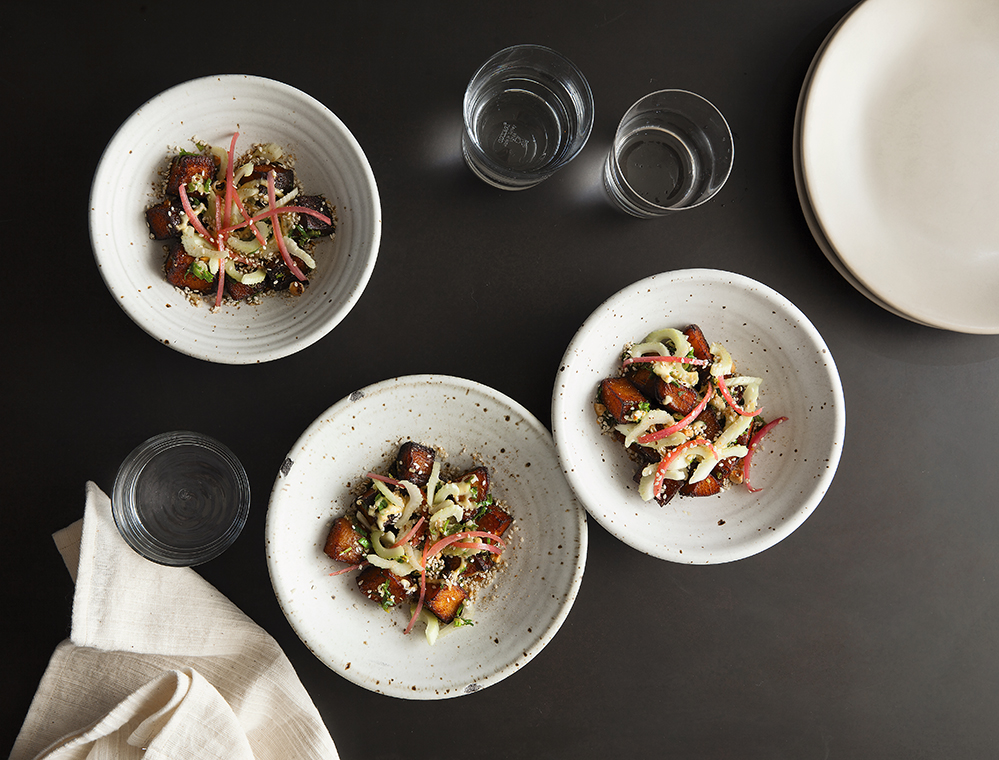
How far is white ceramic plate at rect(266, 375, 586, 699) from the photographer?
1.62 meters

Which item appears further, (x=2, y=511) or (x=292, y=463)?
(x=2, y=511)

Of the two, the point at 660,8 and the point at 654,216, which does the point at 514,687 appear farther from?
the point at 660,8

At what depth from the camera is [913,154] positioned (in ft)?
6.21

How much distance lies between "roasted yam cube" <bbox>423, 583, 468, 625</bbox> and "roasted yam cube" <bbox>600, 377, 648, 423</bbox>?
0.64 m

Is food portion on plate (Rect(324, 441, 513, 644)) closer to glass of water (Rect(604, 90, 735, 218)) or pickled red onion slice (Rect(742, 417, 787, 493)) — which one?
pickled red onion slice (Rect(742, 417, 787, 493))

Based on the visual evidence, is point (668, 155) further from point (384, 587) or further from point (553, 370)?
point (384, 587)

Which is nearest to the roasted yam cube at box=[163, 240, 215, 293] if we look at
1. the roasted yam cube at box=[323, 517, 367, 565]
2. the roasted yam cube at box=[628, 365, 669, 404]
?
the roasted yam cube at box=[323, 517, 367, 565]

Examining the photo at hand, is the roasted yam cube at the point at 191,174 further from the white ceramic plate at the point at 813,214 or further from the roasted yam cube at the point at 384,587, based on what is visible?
the white ceramic plate at the point at 813,214

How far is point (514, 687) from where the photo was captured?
6.20ft

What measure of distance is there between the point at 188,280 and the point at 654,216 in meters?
1.31

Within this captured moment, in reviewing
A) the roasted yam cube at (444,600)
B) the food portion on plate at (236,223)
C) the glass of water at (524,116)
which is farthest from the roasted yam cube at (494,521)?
the glass of water at (524,116)

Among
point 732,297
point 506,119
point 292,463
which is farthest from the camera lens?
point 506,119

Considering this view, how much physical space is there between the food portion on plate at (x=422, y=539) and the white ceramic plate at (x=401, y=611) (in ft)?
0.14

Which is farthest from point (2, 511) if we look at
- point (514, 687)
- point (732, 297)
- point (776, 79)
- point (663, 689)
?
point (776, 79)
